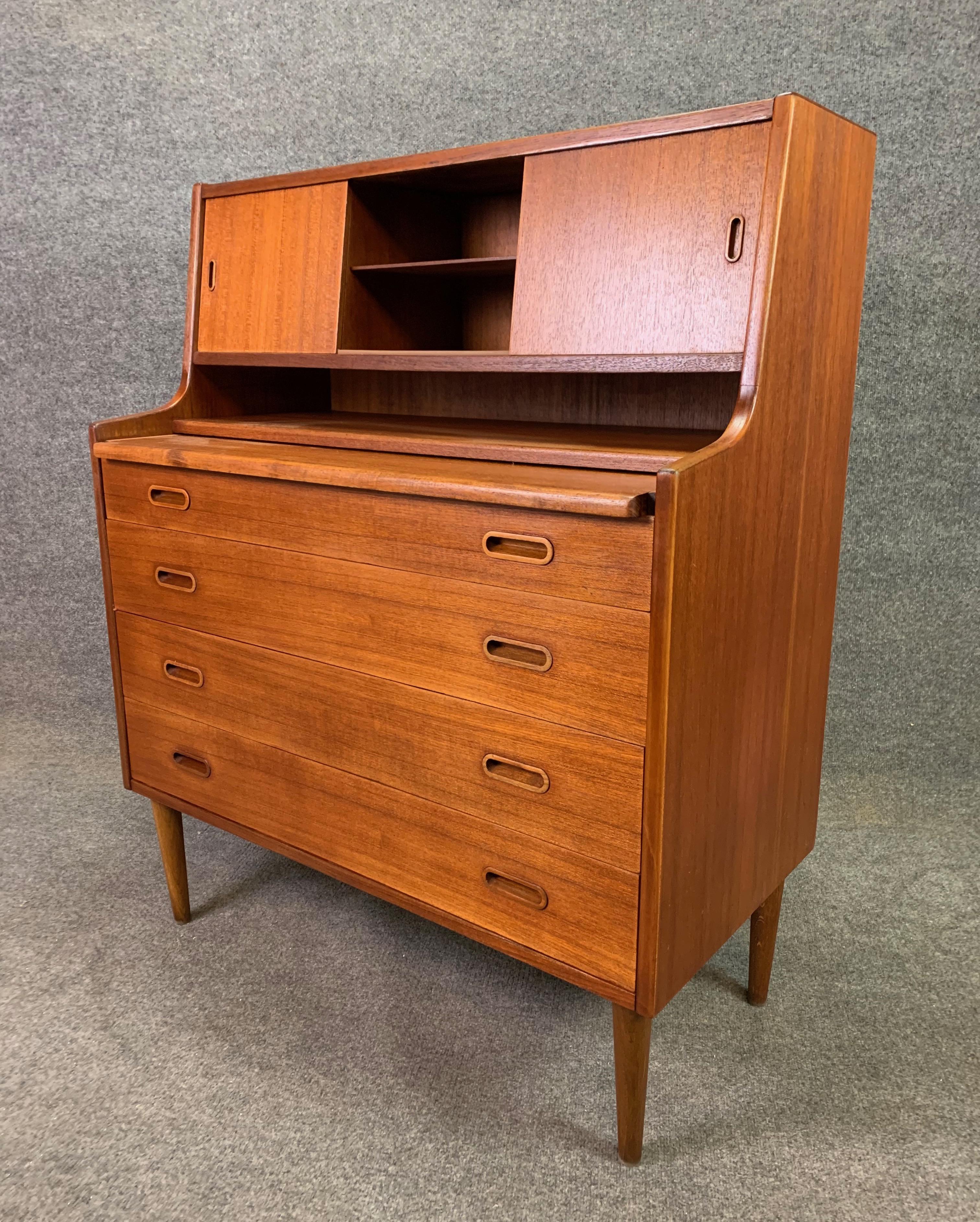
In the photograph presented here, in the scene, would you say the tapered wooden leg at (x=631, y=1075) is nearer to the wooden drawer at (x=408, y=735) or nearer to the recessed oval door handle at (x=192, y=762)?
the wooden drawer at (x=408, y=735)

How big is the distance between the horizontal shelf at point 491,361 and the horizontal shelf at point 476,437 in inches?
3.6

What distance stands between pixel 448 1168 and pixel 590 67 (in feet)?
5.93

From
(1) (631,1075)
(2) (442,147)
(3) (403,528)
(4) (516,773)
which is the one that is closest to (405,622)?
(3) (403,528)

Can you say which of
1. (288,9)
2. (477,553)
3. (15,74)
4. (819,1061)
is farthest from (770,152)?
(15,74)

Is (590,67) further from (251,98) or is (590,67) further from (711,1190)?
(711,1190)

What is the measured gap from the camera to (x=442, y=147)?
2.05m

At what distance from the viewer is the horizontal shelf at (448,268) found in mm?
1401

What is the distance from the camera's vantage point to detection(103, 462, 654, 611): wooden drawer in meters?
1.04

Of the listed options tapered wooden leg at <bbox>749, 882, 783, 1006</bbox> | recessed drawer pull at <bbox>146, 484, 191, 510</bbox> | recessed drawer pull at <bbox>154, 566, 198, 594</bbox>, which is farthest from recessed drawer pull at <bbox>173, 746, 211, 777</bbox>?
tapered wooden leg at <bbox>749, 882, 783, 1006</bbox>

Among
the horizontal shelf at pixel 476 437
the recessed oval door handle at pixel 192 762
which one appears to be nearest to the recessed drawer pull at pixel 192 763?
the recessed oval door handle at pixel 192 762

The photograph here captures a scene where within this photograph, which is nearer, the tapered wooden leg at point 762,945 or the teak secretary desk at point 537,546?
A: the teak secretary desk at point 537,546

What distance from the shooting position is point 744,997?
156 cm

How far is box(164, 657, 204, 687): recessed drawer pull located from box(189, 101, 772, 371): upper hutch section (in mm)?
498

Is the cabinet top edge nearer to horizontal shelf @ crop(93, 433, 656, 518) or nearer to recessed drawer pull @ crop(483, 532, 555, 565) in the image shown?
horizontal shelf @ crop(93, 433, 656, 518)
